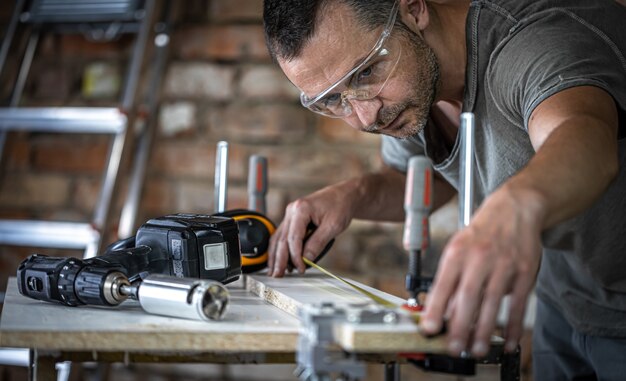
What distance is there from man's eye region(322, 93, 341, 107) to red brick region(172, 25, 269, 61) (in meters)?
1.08

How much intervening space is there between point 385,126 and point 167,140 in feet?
4.06

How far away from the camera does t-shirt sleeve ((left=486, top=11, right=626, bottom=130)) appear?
3.32ft

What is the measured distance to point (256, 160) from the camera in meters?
1.68

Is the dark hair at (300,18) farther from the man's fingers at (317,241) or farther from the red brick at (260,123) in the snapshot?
the red brick at (260,123)

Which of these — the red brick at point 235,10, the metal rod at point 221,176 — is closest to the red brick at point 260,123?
the red brick at point 235,10

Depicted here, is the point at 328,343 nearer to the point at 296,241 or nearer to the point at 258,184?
the point at 296,241

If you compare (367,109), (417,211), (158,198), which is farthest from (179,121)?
(417,211)

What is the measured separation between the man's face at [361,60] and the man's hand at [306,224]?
0.22 meters

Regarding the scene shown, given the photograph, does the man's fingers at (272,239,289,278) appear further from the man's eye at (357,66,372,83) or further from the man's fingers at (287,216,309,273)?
the man's eye at (357,66,372,83)

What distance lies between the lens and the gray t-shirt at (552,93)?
105 centimetres

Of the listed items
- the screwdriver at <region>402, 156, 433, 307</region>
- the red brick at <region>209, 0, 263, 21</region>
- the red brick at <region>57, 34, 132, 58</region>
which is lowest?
the screwdriver at <region>402, 156, 433, 307</region>

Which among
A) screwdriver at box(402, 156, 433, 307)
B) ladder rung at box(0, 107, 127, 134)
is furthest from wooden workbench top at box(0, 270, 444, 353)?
ladder rung at box(0, 107, 127, 134)

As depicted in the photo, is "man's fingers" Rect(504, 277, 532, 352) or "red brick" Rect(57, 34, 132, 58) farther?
"red brick" Rect(57, 34, 132, 58)

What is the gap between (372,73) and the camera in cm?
131
